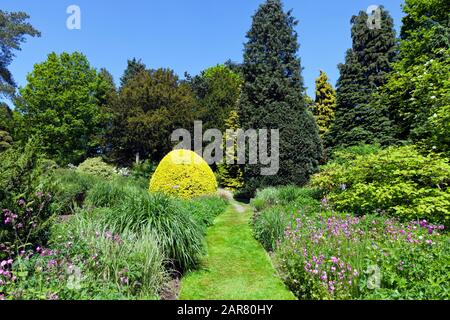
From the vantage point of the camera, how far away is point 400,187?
22.6 ft

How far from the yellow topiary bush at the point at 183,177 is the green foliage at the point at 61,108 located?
16.2 metres

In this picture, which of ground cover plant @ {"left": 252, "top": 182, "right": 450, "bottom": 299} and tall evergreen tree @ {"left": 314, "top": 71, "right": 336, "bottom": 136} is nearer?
ground cover plant @ {"left": 252, "top": 182, "right": 450, "bottom": 299}

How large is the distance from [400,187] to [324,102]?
20226 mm

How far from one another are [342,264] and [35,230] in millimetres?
4429

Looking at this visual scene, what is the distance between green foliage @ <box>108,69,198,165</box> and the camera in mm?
22703

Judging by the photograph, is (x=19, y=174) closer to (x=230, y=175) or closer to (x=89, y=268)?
(x=89, y=268)

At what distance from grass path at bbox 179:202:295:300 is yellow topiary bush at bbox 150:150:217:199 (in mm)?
5868

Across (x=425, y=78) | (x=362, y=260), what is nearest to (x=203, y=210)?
(x=362, y=260)

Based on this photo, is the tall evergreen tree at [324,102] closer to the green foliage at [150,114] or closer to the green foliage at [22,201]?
the green foliage at [150,114]

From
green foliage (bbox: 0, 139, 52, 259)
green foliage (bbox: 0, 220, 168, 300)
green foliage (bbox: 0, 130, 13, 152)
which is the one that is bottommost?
green foliage (bbox: 0, 220, 168, 300)

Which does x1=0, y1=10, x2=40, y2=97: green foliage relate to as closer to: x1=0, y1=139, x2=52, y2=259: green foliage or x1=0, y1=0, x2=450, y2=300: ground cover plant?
x1=0, y1=0, x2=450, y2=300: ground cover plant

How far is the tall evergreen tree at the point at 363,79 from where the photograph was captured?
19.2 meters

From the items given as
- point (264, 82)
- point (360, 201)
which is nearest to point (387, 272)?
point (360, 201)

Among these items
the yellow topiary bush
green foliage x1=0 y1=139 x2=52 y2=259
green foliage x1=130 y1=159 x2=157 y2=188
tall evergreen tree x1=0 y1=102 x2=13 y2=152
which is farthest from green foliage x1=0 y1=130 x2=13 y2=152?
green foliage x1=0 y1=139 x2=52 y2=259
